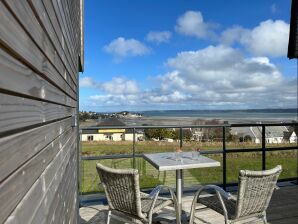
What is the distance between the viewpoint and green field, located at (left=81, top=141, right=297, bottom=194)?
551 cm

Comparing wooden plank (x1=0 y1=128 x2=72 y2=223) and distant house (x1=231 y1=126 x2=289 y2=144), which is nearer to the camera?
wooden plank (x1=0 y1=128 x2=72 y2=223)

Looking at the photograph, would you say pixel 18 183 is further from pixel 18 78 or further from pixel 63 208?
pixel 63 208

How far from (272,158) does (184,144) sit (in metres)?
1.99

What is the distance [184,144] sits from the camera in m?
5.75

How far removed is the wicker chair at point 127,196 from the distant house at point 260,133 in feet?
9.91

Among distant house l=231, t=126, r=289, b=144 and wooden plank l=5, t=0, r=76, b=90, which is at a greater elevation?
wooden plank l=5, t=0, r=76, b=90

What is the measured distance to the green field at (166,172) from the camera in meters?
5.51

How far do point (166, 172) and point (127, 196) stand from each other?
2715 millimetres

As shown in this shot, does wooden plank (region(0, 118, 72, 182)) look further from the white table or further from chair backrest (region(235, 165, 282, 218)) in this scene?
the white table

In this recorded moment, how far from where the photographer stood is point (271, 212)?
4.75 m

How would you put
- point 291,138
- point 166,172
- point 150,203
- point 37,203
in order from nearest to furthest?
point 37,203 < point 150,203 < point 166,172 < point 291,138

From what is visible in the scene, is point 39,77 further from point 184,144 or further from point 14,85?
point 184,144

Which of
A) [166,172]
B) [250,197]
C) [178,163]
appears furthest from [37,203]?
[166,172]

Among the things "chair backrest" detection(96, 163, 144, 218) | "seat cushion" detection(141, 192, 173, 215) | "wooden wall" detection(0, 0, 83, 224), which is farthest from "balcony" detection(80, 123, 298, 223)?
"wooden wall" detection(0, 0, 83, 224)
